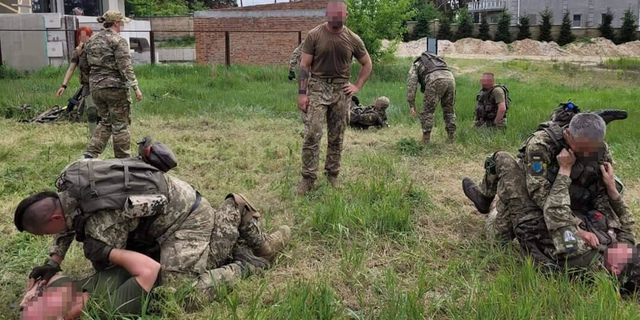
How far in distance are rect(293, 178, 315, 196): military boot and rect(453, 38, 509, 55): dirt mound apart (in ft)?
109

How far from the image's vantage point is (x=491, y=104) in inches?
324

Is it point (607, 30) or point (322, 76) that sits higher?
point (607, 30)

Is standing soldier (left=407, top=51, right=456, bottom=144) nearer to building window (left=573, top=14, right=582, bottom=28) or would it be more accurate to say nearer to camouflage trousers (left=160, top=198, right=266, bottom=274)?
camouflage trousers (left=160, top=198, right=266, bottom=274)

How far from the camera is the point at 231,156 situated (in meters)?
6.83

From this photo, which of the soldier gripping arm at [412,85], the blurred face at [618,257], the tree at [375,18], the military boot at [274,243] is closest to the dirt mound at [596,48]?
the tree at [375,18]

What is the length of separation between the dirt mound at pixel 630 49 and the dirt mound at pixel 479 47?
22.9 ft

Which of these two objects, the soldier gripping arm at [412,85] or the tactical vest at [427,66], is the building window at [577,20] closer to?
the tactical vest at [427,66]

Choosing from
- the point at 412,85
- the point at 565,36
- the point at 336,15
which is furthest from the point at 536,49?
the point at 336,15

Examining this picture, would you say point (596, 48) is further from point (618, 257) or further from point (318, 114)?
point (618, 257)

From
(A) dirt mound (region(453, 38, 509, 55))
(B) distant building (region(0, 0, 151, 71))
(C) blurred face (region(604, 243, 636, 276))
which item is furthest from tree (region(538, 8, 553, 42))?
(C) blurred face (region(604, 243, 636, 276))

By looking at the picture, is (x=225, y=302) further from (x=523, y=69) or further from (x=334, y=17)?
(x=523, y=69)

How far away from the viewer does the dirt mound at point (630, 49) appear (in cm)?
3538

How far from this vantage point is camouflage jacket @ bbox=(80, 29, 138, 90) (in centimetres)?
604

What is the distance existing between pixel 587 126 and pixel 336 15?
2.61 metres
